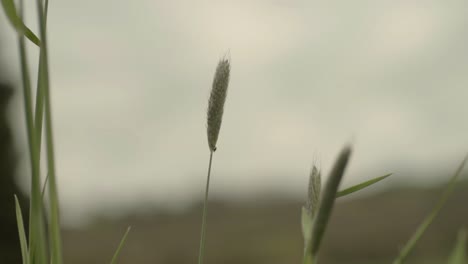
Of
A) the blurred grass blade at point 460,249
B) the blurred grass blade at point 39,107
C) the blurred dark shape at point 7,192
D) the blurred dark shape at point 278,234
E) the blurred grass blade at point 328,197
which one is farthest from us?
the blurred dark shape at point 278,234

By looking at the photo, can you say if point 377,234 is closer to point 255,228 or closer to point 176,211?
point 255,228

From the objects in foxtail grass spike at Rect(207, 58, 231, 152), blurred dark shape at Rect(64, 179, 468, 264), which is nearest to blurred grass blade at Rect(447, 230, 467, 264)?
foxtail grass spike at Rect(207, 58, 231, 152)

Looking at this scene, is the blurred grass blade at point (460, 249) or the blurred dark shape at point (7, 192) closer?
the blurred grass blade at point (460, 249)

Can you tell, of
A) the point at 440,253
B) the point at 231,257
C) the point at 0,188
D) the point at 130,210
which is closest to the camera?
the point at 0,188

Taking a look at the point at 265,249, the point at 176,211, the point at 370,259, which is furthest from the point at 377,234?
the point at 176,211

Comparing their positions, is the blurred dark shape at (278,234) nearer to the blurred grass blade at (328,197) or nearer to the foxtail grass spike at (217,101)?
the foxtail grass spike at (217,101)

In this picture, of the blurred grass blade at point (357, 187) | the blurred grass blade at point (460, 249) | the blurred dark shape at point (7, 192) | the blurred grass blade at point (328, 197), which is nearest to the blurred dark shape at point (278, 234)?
the blurred dark shape at point (7, 192)
